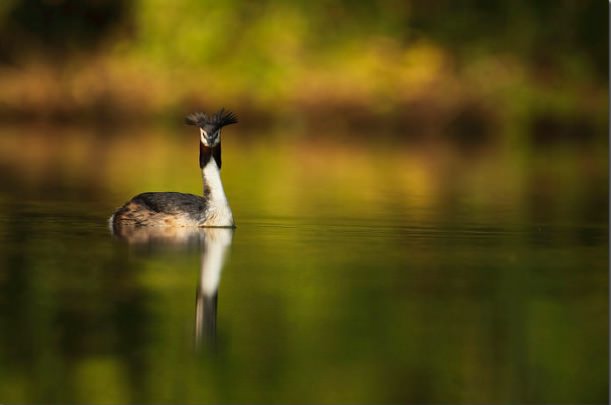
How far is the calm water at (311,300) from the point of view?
275 inches

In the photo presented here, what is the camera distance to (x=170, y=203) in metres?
12.9

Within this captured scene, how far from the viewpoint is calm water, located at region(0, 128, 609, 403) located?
6977 mm

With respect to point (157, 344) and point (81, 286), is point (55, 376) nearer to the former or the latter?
point (157, 344)

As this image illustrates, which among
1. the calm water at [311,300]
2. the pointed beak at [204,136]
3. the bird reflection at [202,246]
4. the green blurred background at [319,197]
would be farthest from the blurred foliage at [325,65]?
the bird reflection at [202,246]

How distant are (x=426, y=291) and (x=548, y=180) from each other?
481 inches

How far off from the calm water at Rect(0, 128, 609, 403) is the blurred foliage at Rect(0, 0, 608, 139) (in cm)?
1991

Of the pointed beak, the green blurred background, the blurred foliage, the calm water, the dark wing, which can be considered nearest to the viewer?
the calm water

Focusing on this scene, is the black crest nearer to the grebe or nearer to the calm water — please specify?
the grebe

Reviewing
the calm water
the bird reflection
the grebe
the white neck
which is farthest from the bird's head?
the calm water

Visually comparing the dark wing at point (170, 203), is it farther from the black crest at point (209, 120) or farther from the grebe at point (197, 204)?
the black crest at point (209, 120)

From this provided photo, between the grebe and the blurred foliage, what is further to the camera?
the blurred foliage

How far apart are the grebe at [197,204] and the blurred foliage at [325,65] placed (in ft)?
80.3

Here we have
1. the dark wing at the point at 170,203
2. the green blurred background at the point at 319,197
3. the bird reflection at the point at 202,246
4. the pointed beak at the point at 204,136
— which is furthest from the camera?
the pointed beak at the point at 204,136

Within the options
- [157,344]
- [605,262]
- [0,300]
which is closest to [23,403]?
[157,344]
